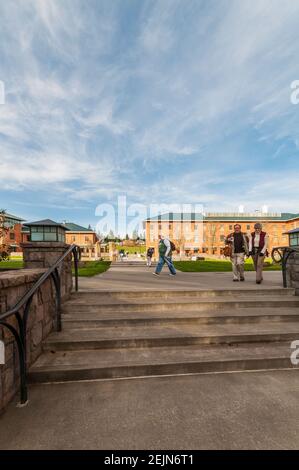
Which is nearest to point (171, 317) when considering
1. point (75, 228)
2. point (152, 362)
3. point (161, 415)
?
point (152, 362)

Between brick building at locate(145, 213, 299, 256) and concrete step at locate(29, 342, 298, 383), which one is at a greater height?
brick building at locate(145, 213, 299, 256)

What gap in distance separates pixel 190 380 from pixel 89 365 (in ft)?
4.27

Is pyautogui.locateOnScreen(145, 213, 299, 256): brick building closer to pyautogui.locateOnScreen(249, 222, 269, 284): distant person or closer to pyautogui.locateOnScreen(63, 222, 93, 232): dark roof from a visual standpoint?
pyautogui.locateOnScreen(63, 222, 93, 232): dark roof

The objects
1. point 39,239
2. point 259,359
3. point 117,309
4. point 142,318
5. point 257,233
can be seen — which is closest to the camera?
point 259,359

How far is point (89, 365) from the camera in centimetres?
293

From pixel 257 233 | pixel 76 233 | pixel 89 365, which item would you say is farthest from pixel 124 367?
pixel 76 233

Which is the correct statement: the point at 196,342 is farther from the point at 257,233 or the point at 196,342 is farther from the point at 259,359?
the point at 257,233

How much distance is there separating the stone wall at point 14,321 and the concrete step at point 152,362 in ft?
0.83

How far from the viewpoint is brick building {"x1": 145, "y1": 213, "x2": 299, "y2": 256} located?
64.9 m

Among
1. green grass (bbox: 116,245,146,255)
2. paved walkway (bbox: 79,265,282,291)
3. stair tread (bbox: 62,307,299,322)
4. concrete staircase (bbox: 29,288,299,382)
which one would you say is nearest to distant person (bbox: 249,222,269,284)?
paved walkway (bbox: 79,265,282,291)

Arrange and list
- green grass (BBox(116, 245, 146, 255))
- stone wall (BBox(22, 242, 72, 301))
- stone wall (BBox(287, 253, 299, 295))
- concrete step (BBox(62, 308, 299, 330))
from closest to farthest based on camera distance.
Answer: concrete step (BBox(62, 308, 299, 330)) → stone wall (BBox(22, 242, 72, 301)) → stone wall (BBox(287, 253, 299, 295)) → green grass (BBox(116, 245, 146, 255))

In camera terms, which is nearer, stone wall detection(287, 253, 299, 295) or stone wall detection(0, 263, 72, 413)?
stone wall detection(0, 263, 72, 413)

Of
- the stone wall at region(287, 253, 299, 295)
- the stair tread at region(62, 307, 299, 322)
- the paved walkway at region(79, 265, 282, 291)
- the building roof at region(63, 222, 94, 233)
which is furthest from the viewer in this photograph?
the building roof at region(63, 222, 94, 233)

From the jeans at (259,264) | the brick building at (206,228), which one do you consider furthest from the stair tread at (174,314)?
the brick building at (206,228)
